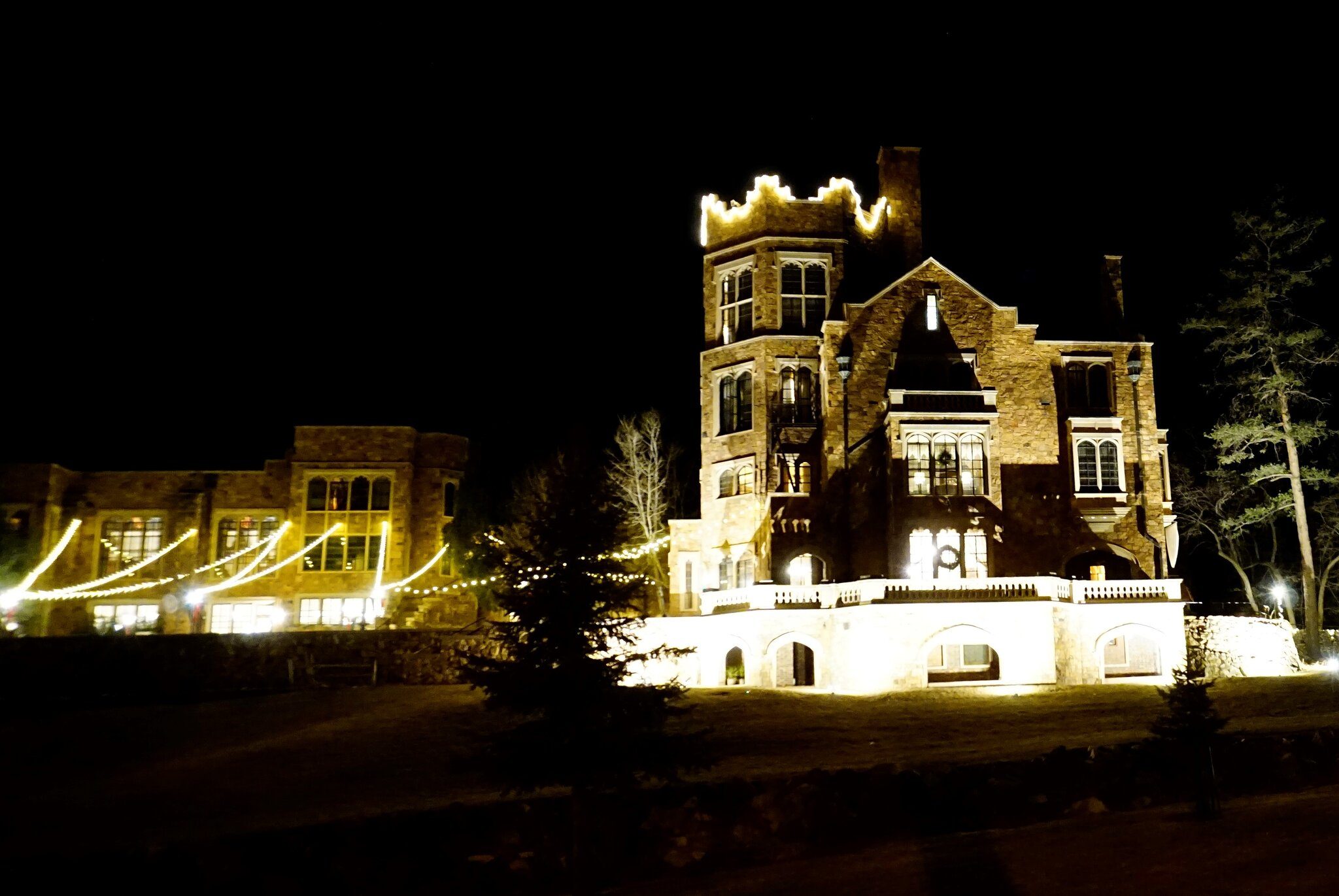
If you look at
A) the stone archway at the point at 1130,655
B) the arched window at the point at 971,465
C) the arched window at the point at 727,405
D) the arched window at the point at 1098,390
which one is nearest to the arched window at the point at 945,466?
the arched window at the point at 971,465

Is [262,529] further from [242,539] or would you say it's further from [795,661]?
[795,661]

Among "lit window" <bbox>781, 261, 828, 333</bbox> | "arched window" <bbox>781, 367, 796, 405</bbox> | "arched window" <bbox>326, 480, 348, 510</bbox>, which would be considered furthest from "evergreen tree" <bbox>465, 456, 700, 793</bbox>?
"arched window" <bbox>326, 480, 348, 510</bbox>

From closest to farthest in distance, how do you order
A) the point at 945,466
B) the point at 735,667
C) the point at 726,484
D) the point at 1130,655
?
the point at 1130,655, the point at 735,667, the point at 945,466, the point at 726,484

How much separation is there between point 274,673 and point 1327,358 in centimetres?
3523

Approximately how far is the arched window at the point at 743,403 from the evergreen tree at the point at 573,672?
24.7m

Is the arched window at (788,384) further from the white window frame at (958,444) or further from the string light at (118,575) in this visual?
the string light at (118,575)

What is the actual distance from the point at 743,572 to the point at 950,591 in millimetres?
9778

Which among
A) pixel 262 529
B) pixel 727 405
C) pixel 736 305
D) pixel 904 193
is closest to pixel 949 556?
pixel 727 405

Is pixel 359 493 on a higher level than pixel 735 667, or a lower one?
higher

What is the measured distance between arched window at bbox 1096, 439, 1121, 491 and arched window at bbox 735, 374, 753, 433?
1197 cm

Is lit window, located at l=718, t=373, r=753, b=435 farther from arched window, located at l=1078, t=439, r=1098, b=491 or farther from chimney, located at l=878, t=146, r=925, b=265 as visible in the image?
arched window, located at l=1078, t=439, r=1098, b=491

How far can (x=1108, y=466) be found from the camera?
40.8m

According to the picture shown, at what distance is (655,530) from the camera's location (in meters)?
45.6

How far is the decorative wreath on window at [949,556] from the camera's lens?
126 ft
